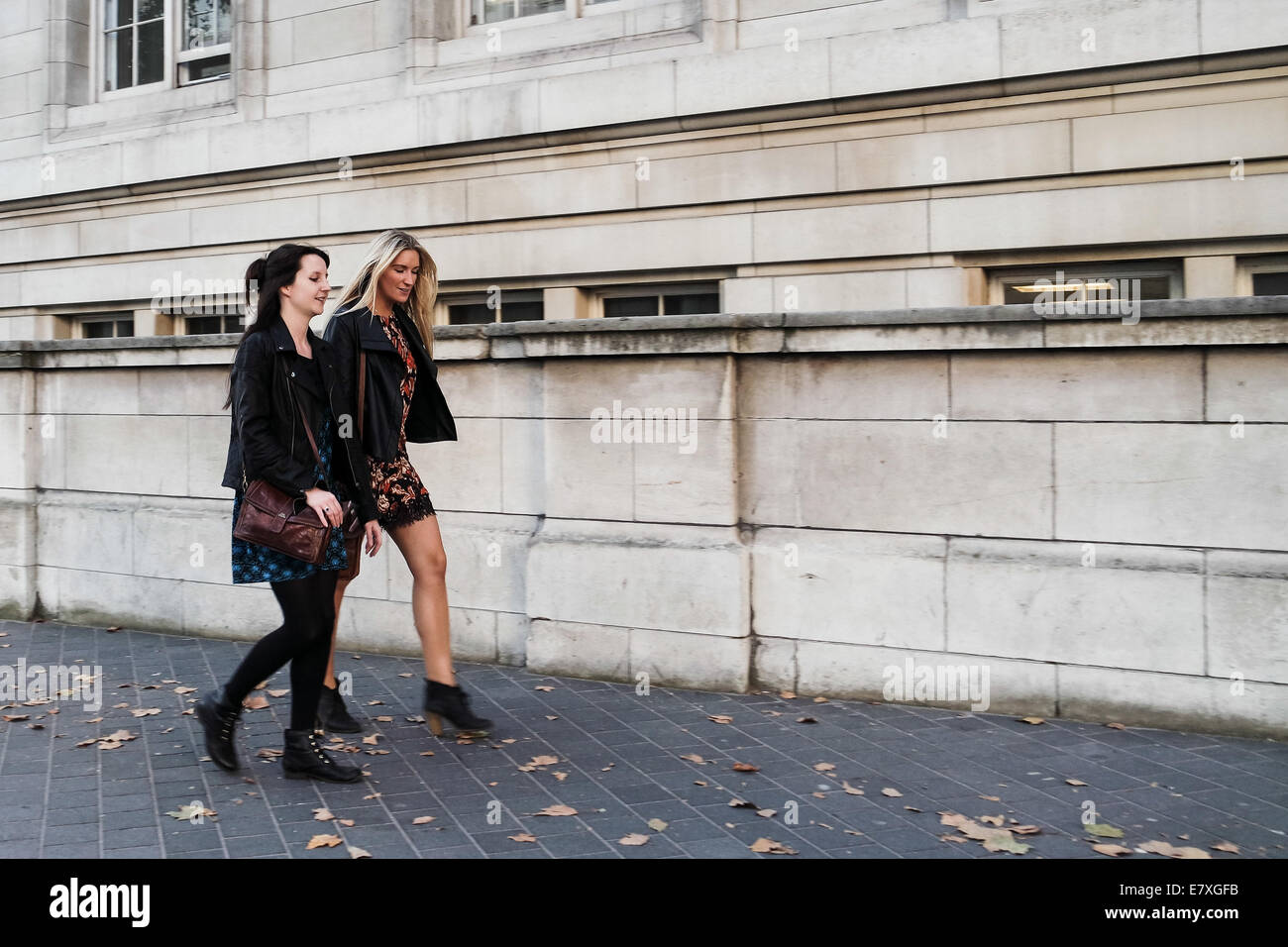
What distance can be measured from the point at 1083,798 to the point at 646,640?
256 centimetres

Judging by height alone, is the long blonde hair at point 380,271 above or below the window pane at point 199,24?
below

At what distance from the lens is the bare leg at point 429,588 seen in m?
5.29

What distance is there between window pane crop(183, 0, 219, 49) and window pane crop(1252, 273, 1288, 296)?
1134 cm

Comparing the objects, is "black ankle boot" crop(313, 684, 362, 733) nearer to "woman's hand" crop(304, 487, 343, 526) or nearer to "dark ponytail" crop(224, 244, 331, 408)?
"woman's hand" crop(304, 487, 343, 526)

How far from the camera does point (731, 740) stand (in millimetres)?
5438

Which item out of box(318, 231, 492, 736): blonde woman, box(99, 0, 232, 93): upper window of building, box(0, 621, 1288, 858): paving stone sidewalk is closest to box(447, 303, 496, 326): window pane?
box(99, 0, 232, 93): upper window of building

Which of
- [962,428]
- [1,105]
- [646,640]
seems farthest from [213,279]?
[962,428]

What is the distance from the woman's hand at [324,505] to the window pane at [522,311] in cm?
698

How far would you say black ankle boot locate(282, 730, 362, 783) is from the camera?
480cm

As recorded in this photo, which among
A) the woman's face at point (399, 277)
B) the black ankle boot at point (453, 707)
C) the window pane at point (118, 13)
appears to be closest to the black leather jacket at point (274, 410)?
the woman's face at point (399, 277)

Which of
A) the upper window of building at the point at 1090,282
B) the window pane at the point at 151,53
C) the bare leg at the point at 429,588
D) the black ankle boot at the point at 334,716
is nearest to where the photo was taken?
the bare leg at the point at 429,588

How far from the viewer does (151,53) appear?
14.6m

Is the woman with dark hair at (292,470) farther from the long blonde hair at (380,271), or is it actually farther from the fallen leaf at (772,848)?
the fallen leaf at (772,848)

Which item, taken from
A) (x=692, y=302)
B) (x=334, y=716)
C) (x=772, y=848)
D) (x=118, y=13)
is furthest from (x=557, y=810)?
(x=118, y=13)
